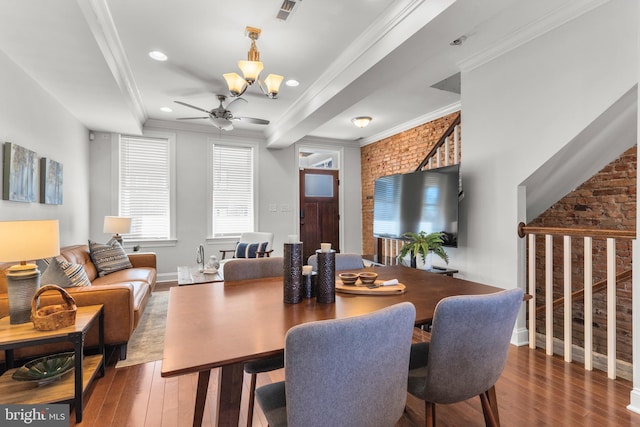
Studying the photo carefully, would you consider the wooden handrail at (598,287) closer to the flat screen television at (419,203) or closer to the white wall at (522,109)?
the white wall at (522,109)

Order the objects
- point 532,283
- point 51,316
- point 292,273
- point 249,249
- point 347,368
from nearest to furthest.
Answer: point 347,368, point 292,273, point 51,316, point 532,283, point 249,249

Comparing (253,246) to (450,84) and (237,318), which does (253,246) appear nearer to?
(450,84)

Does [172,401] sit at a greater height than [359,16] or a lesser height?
lesser

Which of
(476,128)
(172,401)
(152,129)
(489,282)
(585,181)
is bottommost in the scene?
(172,401)

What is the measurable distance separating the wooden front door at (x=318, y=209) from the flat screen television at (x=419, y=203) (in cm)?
235

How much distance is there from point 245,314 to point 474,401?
165 centimetres

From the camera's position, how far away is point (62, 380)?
202cm

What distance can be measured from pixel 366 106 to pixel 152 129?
352 centimetres

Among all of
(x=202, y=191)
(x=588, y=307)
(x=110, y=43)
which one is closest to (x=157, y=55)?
(x=110, y=43)

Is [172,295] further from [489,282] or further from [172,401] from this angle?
[489,282]

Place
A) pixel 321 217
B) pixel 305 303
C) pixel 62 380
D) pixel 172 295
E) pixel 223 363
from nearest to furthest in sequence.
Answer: pixel 223 363, pixel 305 303, pixel 172 295, pixel 62 380, pixel 321 217

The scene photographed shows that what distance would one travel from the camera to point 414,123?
5.37 meters

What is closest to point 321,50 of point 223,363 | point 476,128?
point 476,128

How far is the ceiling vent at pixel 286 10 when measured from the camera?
2396 mm
